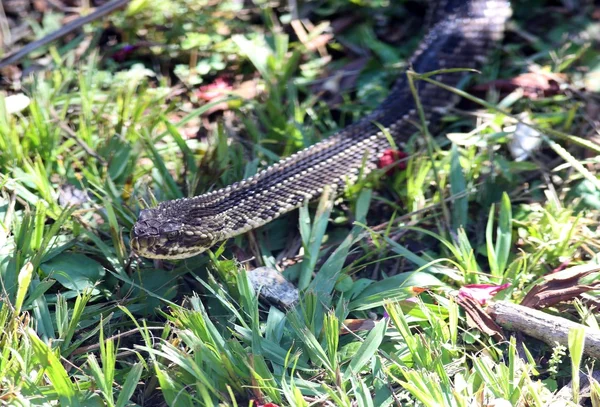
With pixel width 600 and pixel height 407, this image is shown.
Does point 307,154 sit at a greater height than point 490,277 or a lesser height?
greater

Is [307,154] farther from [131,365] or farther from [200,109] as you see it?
[131,365]

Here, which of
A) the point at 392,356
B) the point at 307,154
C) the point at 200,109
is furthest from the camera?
the point at 200,109

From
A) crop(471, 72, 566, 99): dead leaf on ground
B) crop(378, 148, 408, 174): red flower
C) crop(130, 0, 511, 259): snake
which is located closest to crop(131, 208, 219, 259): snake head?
crop(130, 0, 511, 259): snake

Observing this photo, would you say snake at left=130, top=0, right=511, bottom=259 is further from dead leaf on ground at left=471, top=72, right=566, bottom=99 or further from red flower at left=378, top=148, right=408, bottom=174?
dead leaf on ground at left=471, top=72, right=566, bottom=99

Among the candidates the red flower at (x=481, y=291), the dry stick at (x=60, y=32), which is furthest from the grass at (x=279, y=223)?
the dry stick at (x=60, y=32)

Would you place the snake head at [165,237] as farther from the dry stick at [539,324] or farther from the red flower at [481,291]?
the dry stick at [539,324]

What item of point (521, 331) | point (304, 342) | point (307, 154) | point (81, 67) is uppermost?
point (81, 67)

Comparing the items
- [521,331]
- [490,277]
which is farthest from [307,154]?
[521,331]
